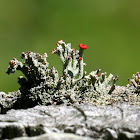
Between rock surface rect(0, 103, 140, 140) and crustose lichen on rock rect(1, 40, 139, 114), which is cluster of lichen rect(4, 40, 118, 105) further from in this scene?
rock surface rect(0, 103, 140, 140)

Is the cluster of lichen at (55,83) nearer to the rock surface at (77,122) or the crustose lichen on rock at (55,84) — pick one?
the crustose lichen on rock at (55,84)

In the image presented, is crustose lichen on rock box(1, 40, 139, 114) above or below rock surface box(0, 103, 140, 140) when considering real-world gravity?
above

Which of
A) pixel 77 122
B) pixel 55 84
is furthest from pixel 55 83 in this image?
pixel 77 122

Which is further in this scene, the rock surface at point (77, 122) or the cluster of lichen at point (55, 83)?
the cluster of lichen at point (55, 83)

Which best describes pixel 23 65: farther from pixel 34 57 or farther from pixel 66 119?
pixel 66 119

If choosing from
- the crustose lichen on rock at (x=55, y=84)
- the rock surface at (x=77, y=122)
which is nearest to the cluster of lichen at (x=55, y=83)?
the crustose lichen on rock at (x=55, y=84)

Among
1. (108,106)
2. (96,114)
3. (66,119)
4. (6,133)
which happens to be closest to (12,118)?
(6,133)

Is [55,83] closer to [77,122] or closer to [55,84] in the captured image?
[55,84]

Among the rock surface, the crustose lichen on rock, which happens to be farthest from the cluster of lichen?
the rock surface
